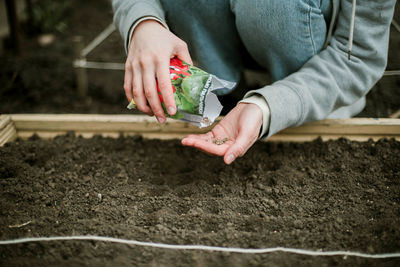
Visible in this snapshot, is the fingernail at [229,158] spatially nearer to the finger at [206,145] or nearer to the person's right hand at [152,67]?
the finger at [206,145]

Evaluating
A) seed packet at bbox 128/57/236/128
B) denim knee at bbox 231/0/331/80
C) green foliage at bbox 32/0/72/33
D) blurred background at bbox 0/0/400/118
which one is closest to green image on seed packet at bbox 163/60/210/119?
seed packet at bbox 128/57/236/128

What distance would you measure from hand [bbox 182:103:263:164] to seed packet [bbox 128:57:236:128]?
6cm

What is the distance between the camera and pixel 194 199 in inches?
42.6

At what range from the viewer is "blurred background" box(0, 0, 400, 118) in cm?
186

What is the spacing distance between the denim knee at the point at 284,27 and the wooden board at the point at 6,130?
903 mm

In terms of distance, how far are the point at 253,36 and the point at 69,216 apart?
836 mm

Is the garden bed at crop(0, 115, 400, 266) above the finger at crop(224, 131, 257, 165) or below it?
below

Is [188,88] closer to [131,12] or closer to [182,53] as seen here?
[182,53]

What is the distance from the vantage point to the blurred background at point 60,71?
186 centimetres

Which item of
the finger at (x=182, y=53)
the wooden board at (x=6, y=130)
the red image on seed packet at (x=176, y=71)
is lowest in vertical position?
the wooden board at (x=6, y=130)

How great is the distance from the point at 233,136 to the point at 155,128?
367mm

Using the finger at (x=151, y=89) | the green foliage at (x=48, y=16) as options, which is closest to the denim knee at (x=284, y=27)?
the finger at (x=151, y=89)

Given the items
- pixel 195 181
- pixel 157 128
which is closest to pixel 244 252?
pixel 195 181

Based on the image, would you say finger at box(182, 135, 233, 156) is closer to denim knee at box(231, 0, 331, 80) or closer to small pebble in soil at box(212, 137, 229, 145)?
small pebble in soil at box(212, 137, 229, 145)
